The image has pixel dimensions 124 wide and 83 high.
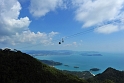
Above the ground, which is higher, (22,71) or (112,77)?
(22,71)

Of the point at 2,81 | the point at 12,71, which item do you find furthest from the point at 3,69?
the point at 2,81

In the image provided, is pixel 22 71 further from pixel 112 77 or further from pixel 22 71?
pixel 112 77

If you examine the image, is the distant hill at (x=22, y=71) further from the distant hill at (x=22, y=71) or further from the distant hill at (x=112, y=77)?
the distant hill at (x=112, y=77)

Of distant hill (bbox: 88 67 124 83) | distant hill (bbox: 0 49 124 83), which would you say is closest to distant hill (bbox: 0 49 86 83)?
distant hill (bbox: 0 49 124 83)

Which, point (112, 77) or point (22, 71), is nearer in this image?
point (22, 71)

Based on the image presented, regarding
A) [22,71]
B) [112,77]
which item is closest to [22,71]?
[22,71]

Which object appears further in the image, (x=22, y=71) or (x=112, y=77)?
(x=112, y=77)

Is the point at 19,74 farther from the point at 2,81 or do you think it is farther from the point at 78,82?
the point at 78,82

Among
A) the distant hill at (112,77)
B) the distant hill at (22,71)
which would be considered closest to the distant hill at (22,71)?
the distant hill at (22,71)

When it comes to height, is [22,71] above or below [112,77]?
above
